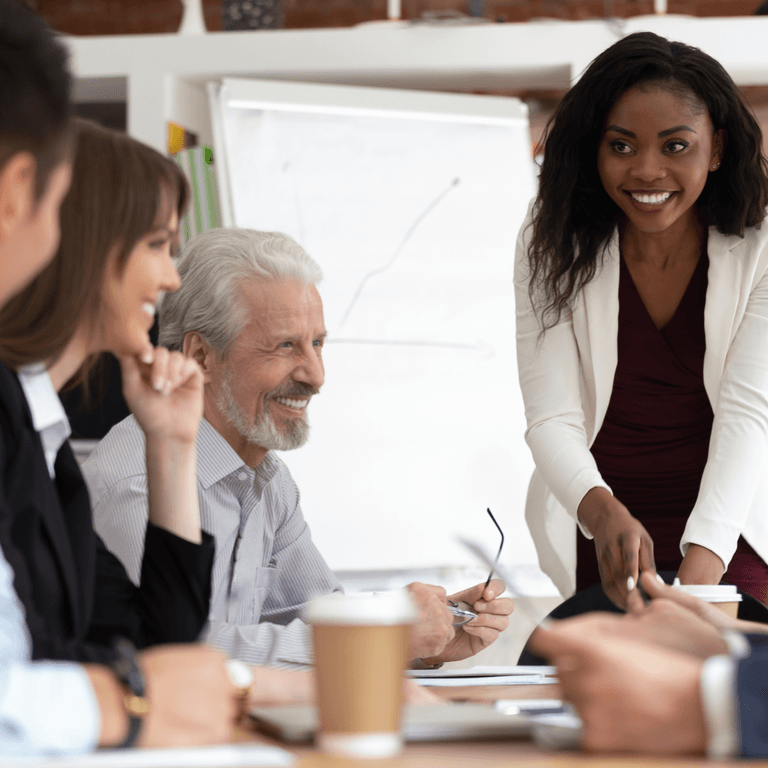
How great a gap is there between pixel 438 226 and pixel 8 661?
2.63 metres

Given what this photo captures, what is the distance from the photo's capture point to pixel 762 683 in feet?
2.30

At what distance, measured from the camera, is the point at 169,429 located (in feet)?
4.02

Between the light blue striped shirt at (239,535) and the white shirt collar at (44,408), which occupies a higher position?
the white shirt collar at (44,408)

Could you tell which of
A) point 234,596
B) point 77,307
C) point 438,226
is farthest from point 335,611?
point 438,226

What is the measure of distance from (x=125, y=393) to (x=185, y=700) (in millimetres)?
592

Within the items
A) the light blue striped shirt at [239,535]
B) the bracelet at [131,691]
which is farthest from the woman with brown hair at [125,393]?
the bracelet at [131,691]

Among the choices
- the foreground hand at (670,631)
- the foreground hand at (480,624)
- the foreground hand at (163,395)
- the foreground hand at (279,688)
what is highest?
the foreground hand at (163,395)

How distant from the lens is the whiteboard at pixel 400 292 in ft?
10.3

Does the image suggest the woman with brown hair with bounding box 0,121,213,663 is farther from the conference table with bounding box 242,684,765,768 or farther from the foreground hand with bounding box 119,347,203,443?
the conference table with bounding box 242,684,765,768

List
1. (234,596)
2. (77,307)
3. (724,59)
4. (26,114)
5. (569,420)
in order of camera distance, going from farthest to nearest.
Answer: (724,59), (569,420), (234,596), (77,307), (26,114)

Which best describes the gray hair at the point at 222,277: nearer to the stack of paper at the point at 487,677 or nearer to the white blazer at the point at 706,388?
the white blazer at the point at 706,388

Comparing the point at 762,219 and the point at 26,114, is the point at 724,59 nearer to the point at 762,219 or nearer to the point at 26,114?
the point at 762,219

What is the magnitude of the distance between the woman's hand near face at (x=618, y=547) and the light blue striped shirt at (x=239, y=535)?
0.42 metres

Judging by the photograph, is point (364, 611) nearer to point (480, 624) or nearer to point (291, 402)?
point (480, 624)
